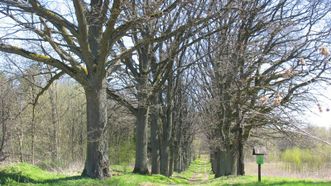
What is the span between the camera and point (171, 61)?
67.0ft

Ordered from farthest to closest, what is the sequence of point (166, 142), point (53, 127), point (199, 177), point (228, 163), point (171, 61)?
point (199, 177) < point (53, 127) < point (166, 142) < point (228, 163) < point (171, 61)

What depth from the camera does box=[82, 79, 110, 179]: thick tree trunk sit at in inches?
575

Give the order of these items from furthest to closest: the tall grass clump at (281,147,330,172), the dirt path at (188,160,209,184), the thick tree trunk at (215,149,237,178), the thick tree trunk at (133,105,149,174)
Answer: the tall grass clump at (281,147,330,172) → the dirt path at (188,160,209,184) → the thick tree trunk at (215,149,237,178) → the thick tree trunk at (133,105,149,174)

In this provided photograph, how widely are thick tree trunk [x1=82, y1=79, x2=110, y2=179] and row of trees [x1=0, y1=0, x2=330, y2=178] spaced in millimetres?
33

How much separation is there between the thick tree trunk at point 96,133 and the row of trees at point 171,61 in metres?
0.03

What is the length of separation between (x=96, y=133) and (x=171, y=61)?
271 inches

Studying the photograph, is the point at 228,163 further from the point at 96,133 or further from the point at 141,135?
the point at 96,133

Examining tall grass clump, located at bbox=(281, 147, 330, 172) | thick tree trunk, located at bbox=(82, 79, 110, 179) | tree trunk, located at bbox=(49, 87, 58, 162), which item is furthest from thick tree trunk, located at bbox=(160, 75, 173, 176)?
thick tree trunk, located at bbox=(82, 79, 110, 179)

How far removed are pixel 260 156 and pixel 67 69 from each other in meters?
7.45

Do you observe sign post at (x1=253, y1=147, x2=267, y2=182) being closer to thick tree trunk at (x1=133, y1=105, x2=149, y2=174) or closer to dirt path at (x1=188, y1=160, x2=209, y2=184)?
thick tree trunk at (x1=133, y1=105, x2=149, y2=174)

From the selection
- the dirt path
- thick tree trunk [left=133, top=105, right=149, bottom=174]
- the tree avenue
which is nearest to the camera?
the tree avenue

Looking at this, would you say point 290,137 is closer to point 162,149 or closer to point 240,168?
point 240,168

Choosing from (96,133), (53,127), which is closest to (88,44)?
(96,133)

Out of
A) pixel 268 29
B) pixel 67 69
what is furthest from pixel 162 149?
pixel 67 69
